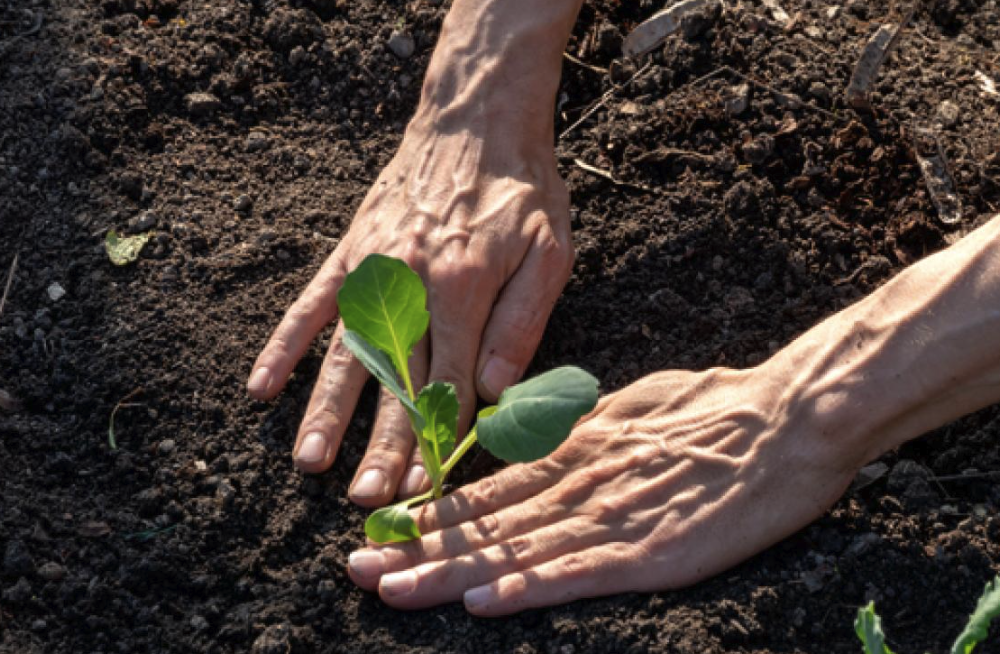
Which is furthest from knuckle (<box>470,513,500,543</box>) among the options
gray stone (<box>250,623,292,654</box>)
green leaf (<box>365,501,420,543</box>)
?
gray stone (<box>250,623,292,654</box>)

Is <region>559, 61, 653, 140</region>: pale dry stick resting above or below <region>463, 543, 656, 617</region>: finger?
above

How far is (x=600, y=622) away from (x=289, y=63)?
1.56 meters

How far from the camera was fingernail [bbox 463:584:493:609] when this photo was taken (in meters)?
2.05

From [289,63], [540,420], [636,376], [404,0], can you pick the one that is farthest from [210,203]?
[540,420]

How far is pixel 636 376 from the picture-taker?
8.05 feet

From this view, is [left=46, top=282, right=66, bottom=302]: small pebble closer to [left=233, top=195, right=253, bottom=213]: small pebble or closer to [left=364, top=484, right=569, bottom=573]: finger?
[left=233, top=195, right=253, bottom=213]: small pebble

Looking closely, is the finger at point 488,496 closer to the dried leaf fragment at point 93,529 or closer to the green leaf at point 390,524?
the green leaf at point 390,524

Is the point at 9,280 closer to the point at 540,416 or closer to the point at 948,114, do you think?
the point at 540,416

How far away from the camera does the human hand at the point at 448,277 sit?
2268 millimetres

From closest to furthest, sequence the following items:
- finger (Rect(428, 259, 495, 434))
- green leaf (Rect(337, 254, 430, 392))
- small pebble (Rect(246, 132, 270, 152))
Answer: green leaf (Rect(337, 254, 430, 392)) → finger (Rect(428, 259, 495, 434)) → small pebble (Rect(246, 132, 270, 152))

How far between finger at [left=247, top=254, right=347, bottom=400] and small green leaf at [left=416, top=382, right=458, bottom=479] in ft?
1.18

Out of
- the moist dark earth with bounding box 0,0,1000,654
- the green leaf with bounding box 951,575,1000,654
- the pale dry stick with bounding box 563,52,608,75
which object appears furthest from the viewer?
the pale dry stick with bounding box 563,52,608,75

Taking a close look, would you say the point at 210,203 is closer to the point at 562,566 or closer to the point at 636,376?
the point at 636,376

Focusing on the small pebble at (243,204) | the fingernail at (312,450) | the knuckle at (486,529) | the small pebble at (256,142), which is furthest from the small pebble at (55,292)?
the knuckle at (486,529)
